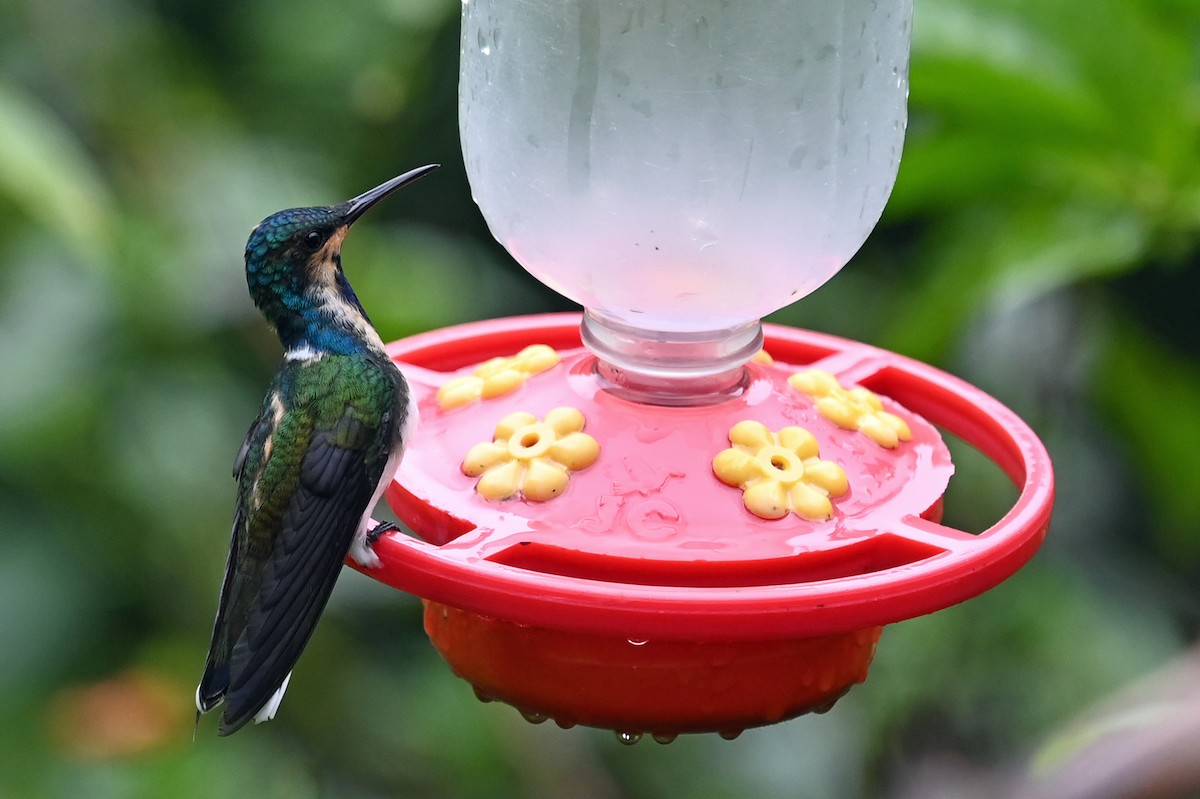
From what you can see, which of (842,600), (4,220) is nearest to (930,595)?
(842,600)

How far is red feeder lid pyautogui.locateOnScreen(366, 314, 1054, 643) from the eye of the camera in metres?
1.64

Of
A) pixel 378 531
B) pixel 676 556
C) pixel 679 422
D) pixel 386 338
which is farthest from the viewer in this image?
pixel 386 338

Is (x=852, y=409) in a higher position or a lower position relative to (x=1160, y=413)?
higher

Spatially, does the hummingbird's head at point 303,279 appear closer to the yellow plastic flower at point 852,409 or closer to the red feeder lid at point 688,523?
the red feeder lid at point 688,523

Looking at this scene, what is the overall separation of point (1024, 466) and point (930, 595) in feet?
1.33

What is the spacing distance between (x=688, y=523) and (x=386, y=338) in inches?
82.3

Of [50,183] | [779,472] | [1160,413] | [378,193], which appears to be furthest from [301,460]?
[1160,413]

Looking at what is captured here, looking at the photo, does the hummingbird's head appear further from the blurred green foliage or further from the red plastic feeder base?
the blurred green foliage

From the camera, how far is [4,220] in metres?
3.91

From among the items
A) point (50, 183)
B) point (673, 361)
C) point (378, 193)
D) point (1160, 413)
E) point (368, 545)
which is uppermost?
point (378, 193)

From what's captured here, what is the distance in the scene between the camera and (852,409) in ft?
6.95

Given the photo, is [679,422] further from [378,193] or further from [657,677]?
[378,193]

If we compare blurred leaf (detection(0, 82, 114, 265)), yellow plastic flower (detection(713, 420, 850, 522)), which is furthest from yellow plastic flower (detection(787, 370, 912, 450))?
blurred leaf (detection(0, 82, 114, 265))

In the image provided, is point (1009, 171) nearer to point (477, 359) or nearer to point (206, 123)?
point (477, 359)
